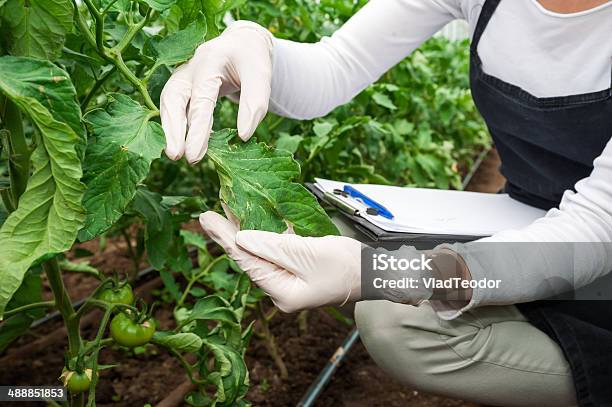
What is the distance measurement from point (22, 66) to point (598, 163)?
2.63ft

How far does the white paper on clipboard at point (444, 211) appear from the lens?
3.65 feet

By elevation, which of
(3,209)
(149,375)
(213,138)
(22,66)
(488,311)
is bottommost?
(149,375)

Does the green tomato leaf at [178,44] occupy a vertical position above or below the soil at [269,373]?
above

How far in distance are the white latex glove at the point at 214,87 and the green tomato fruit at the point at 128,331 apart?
10.0 inches

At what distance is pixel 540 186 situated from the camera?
1.29 meters

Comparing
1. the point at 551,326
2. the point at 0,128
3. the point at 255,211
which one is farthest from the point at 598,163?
the point at 0,128

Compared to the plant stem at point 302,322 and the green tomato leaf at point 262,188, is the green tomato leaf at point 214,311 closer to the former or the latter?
the green tomato leaf at point 262,188

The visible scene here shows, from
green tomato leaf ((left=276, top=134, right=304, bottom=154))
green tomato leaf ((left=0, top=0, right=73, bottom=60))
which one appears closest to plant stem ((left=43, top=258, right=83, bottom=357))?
green tomato leaf ((left=0, top=0, right=73, bottom=60))

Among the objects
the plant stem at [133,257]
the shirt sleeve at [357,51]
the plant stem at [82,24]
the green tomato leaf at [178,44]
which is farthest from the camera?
the plant stem at [133,257]

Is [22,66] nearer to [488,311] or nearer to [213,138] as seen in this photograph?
[213,138]

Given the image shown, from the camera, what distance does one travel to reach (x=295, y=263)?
35.6 inches

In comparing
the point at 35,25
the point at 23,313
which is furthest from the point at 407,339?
the point at 35,25

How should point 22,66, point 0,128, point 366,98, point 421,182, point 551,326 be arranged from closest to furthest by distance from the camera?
point 22,66 → point 0,128 → point 551,326 → point 366,98 → point 421,182

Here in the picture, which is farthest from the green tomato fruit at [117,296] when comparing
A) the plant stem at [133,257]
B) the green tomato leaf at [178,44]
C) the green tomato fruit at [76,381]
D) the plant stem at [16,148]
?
the plant stem at [133,257]
